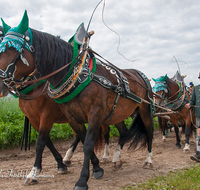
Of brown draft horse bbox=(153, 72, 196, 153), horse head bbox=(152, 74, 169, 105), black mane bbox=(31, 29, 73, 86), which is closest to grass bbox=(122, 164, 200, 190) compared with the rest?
black mane bbox=(31, 29, 73, 86)

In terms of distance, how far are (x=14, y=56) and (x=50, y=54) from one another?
18.2 inches

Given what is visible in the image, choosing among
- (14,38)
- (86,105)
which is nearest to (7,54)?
(14,38)

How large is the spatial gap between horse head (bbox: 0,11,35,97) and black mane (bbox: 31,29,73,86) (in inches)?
4.2

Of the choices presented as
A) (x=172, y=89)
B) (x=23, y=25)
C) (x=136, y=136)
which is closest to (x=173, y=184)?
(x=136, y=136)

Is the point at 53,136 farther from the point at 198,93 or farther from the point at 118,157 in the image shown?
the point at 198,93

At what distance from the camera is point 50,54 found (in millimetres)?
2613

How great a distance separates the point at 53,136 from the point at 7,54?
4.29 m

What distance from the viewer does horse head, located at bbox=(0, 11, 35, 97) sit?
2.28m

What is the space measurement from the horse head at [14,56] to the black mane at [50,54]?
0.35 feet

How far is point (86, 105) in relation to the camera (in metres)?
2.63

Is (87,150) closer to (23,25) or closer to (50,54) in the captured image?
(50,54)

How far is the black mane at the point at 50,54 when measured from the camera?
2.54 metres

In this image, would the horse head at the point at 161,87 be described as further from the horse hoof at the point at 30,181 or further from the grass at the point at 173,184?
the horse hoof at the point at 30,181

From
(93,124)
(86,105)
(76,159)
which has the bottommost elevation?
(76,159)
